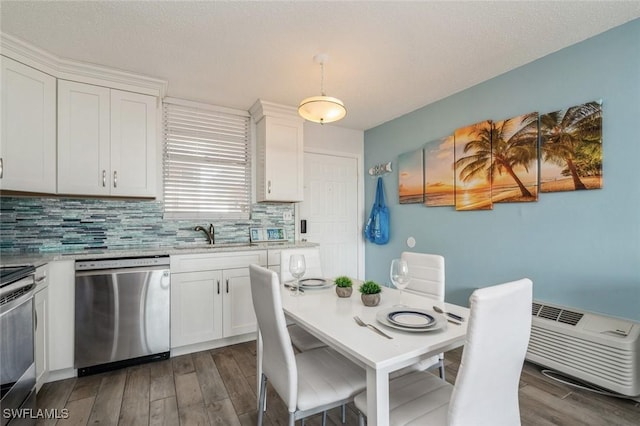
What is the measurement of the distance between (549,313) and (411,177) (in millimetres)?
1889

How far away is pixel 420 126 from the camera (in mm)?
3457

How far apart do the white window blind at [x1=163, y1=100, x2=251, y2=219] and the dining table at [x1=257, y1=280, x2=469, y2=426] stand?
1982 millimetres

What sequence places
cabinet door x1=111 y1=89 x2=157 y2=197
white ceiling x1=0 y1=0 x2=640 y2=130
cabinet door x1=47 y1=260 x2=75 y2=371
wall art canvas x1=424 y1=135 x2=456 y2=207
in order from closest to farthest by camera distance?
white ceiling x1=0 y1=0 x2=640 y2=130
cabinet door x1=47 y1=260 x2=75 y2=371
cabinet door x1=111 y1=89 x2=157 y2=197
wall art canvas x1=424 y1=135 x2=456 y2=207

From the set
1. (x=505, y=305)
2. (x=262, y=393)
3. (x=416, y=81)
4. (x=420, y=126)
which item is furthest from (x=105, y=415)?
(x=420, y=126)

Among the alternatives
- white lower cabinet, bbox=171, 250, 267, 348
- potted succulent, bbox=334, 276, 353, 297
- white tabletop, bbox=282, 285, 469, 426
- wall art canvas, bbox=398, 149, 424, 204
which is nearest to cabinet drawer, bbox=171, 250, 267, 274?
white lower cabinet, bbox=171, 250, 267, 348

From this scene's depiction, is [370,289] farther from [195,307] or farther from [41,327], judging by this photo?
[41,327]

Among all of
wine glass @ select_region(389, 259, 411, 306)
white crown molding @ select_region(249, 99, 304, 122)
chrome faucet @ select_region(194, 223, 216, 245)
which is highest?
white crown molding @ select_region(249, 99, 304, 122)

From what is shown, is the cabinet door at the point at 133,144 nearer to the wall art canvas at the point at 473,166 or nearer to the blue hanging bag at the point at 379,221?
the blue hanging bag at the point at 379,221

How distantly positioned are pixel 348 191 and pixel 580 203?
2.62 metres

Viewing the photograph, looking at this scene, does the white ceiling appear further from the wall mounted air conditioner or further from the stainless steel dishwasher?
the wall mounted air conditioner

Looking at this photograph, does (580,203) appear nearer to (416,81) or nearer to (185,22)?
(416,81)

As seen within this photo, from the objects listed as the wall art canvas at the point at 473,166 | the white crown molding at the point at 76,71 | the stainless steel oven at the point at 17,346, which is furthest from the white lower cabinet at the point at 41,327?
the wall art canvas at the point at 473,166

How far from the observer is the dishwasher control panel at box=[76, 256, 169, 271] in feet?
7.43

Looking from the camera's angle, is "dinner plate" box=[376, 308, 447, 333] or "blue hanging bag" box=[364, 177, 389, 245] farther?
"blue hanging bag" box=[364, 177, 389, 245]
